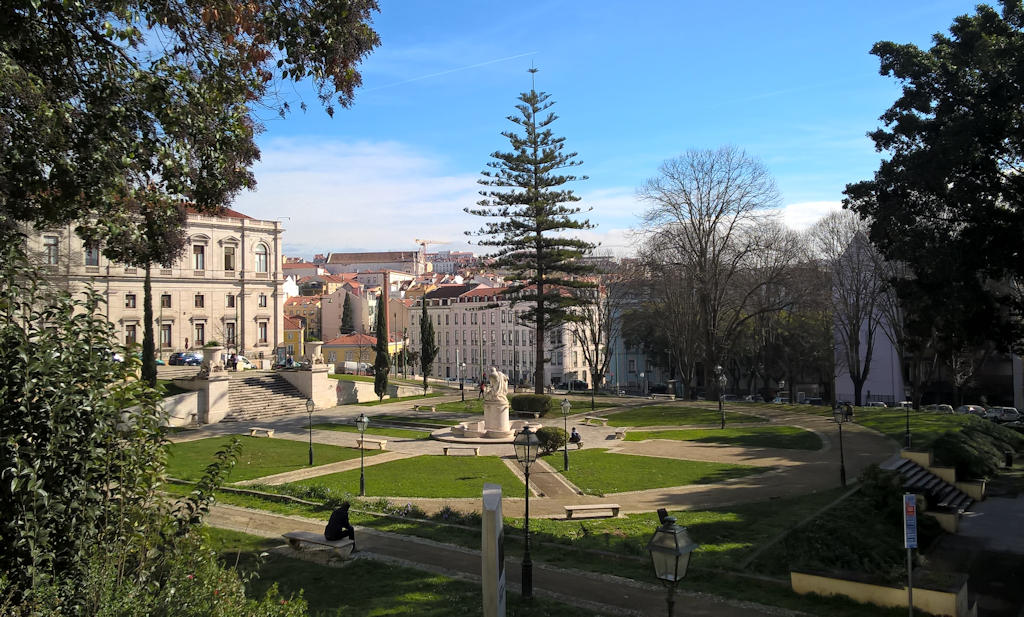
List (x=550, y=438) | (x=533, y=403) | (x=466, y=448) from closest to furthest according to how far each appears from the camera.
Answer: (x=550, y=438), (x=466, y=448), (x=533, y=403)

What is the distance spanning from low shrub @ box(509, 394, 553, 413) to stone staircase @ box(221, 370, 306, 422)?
11.6 m

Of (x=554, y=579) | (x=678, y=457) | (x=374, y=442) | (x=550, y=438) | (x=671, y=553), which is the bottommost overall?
(x=678, y=457)

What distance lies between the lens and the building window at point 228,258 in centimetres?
4768

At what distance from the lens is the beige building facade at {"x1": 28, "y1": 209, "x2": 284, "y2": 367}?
141ft

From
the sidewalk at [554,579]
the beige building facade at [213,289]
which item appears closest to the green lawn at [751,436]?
the sidewalk at [554,579]

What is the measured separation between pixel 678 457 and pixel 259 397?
923 inches

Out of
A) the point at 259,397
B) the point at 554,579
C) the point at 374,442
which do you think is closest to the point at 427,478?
the point at 374,442

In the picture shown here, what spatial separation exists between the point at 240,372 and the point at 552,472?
2658cm

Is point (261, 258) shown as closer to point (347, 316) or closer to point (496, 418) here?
point (496, 418)

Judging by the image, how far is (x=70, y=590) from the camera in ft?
14.2

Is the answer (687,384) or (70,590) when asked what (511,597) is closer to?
(70,590)

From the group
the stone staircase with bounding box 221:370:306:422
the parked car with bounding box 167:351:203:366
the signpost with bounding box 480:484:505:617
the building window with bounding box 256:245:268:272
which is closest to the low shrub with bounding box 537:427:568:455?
the signpost with bounding box 480:484:505:617

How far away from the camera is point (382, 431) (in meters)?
30.9

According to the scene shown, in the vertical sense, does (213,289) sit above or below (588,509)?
above
